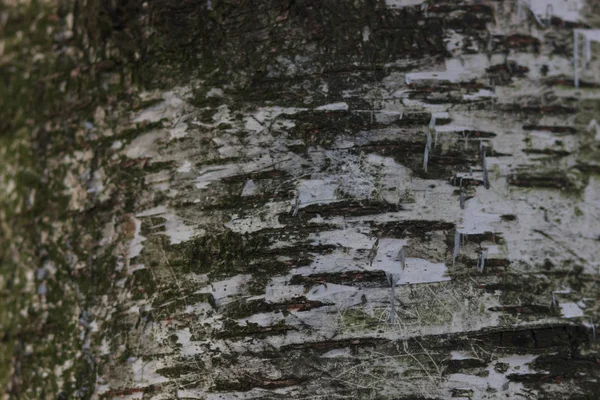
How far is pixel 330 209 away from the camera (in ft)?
4.66

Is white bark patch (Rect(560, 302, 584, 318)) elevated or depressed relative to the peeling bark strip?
depressed

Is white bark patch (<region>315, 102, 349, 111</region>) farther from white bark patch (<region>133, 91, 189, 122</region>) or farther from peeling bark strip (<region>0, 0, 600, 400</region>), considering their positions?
white bark patch (<region>133, 91, 189, 122</region>)

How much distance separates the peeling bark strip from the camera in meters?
1.39

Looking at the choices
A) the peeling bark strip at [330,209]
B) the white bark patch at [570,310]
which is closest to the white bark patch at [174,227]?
the peeling bark strip at [330,209]

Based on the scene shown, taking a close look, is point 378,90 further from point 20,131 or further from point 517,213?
point 20,131

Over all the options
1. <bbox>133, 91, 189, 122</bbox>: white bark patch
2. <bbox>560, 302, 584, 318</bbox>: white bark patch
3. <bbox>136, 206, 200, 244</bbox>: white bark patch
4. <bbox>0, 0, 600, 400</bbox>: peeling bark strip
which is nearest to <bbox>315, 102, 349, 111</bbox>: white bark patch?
<bbox>0, 0, 600, 400</bbox>: peeling bark strip

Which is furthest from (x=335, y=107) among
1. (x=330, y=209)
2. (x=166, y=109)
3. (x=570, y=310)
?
(x=570, y=310)

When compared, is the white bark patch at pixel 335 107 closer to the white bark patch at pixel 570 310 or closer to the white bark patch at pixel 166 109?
the white bark patch at pixel 166 109

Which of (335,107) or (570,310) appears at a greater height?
(335,107)

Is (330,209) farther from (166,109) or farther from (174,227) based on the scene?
(166,109)

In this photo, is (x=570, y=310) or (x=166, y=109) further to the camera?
(x=166, y=109)

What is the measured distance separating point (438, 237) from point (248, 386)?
87 centimetres

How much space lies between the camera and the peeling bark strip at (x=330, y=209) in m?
1.39

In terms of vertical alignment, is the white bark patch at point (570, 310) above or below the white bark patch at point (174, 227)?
below
